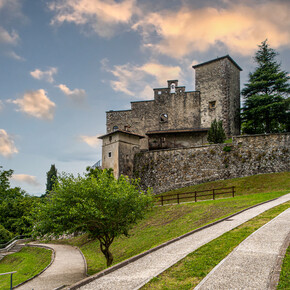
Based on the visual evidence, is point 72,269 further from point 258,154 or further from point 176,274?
point 258,154

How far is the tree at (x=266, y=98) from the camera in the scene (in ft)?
124

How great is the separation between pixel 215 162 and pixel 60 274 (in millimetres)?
22779

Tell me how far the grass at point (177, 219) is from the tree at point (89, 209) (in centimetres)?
218

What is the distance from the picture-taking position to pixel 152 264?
972 cm

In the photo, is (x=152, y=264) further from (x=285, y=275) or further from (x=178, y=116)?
(x=178, y=116)

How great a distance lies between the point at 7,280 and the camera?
1947 cm

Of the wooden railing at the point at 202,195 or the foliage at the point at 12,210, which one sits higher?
the wooden railing at the point at 202,195

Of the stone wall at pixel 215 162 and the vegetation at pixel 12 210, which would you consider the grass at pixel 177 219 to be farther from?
the vegetation at pixel 12 210

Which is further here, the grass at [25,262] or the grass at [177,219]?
the grass at [25,262]

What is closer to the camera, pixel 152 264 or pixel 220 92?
pixel 152 264

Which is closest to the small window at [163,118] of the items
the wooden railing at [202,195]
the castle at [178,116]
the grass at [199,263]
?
the castle at [178,116]

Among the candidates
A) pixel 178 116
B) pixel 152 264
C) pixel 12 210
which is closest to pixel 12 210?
pixel 12 210

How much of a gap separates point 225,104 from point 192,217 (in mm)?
26365

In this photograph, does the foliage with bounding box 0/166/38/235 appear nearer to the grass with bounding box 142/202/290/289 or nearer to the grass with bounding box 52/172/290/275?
the grass with bounding box 52/172/290/275
